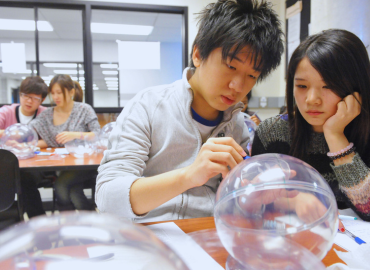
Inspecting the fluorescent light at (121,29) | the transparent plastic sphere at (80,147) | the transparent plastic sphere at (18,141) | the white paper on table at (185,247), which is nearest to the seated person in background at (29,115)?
the transparent plastic sphere at (18,141)

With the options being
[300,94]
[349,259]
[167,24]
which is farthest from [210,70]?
[167,24]

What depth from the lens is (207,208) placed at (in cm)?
91

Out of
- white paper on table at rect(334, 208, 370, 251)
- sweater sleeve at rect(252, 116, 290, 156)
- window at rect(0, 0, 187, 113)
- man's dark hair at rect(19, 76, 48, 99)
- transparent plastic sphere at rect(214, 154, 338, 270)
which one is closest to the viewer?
transparent plastic sphere at rect(214, 154, 338, 270)

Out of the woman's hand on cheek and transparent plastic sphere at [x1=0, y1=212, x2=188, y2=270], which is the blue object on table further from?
transparent plastic sphere at [x1=0, y1=212, x2=188, y2=270]

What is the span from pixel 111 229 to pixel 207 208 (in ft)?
2.26

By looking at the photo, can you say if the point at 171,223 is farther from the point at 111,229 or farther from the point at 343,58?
the point at 343,58

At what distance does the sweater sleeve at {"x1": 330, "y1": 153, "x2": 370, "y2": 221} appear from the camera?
34.6 inches

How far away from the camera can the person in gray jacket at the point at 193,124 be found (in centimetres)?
74

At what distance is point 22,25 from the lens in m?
4.18

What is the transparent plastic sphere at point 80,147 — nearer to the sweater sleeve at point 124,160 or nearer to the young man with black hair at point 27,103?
the young man with black hair at point 27,103

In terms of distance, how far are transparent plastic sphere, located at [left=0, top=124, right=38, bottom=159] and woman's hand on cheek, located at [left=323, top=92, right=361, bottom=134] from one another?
6.72 ft

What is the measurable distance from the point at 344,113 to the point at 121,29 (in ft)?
12.3

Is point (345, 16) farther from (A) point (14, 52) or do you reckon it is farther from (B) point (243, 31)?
(A) point (14, 52)

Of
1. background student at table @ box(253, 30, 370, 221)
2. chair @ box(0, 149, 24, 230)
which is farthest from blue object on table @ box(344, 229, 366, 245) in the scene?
chair @ box(0, 149, 24, 230)
